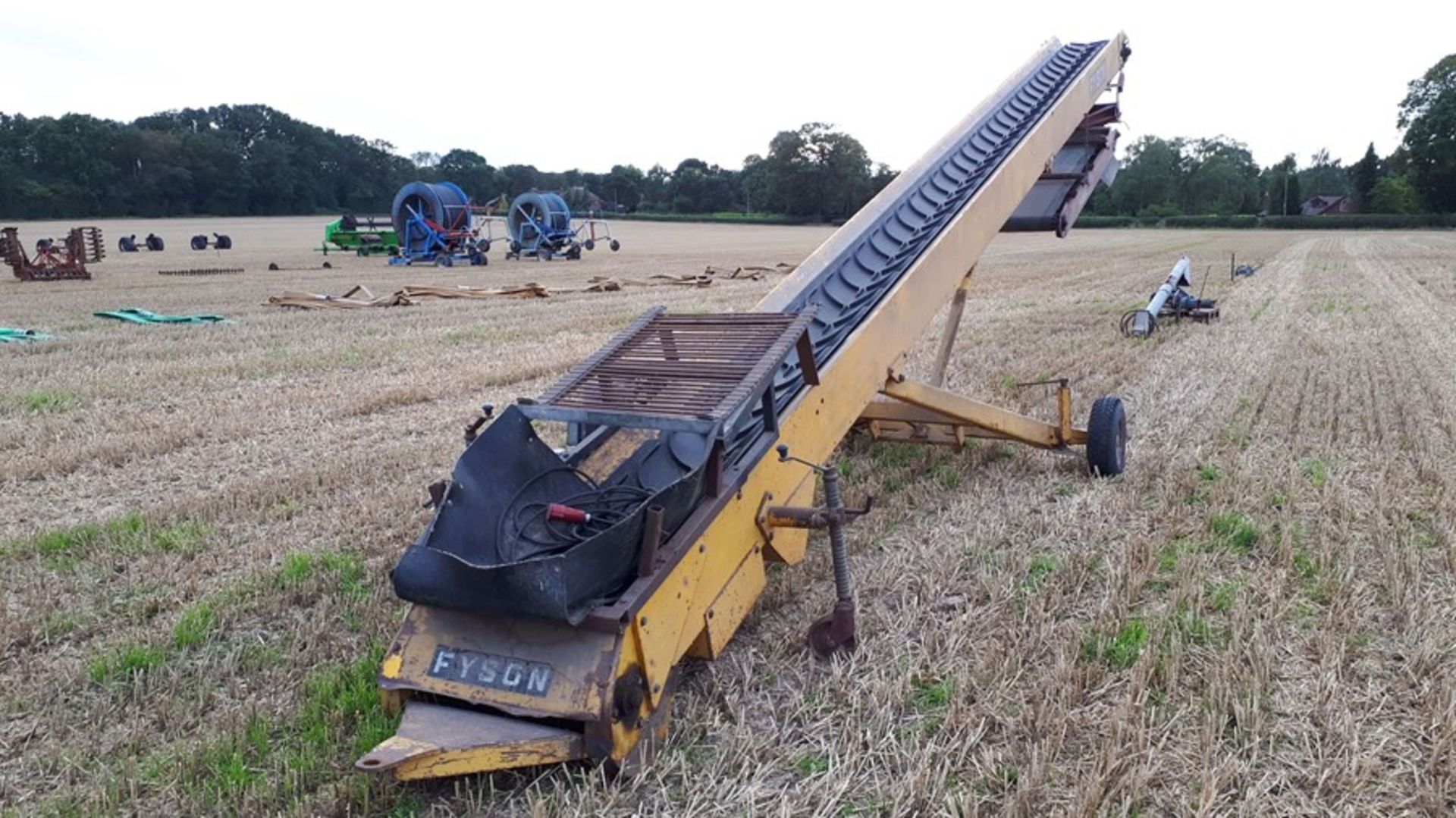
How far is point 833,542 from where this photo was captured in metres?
3.04

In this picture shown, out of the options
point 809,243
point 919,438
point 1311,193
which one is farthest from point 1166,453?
point 1311,193

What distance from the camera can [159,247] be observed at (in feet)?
107

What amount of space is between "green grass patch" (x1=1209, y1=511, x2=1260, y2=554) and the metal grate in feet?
6.57

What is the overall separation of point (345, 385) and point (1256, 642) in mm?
6834

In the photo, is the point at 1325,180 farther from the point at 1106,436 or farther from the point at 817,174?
the point at 1106,436

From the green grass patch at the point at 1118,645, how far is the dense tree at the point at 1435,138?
71.0 meters

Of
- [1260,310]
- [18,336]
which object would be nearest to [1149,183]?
[1260,310]

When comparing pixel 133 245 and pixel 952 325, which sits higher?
pixel 133 245

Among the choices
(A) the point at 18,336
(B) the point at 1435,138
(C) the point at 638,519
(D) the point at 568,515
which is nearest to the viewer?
(C) the point at 638,519

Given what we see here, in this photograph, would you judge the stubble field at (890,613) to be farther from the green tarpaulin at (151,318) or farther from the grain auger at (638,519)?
the green tarpaulin at (151,318)

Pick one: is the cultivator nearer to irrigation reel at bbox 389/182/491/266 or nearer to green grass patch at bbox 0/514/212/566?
irrigation reel at bbox 389/182/491/266

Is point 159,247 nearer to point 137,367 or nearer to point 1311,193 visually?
point 137,367

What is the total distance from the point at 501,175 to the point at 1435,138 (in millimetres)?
58510

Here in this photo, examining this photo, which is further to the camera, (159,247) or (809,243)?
(809,243)
